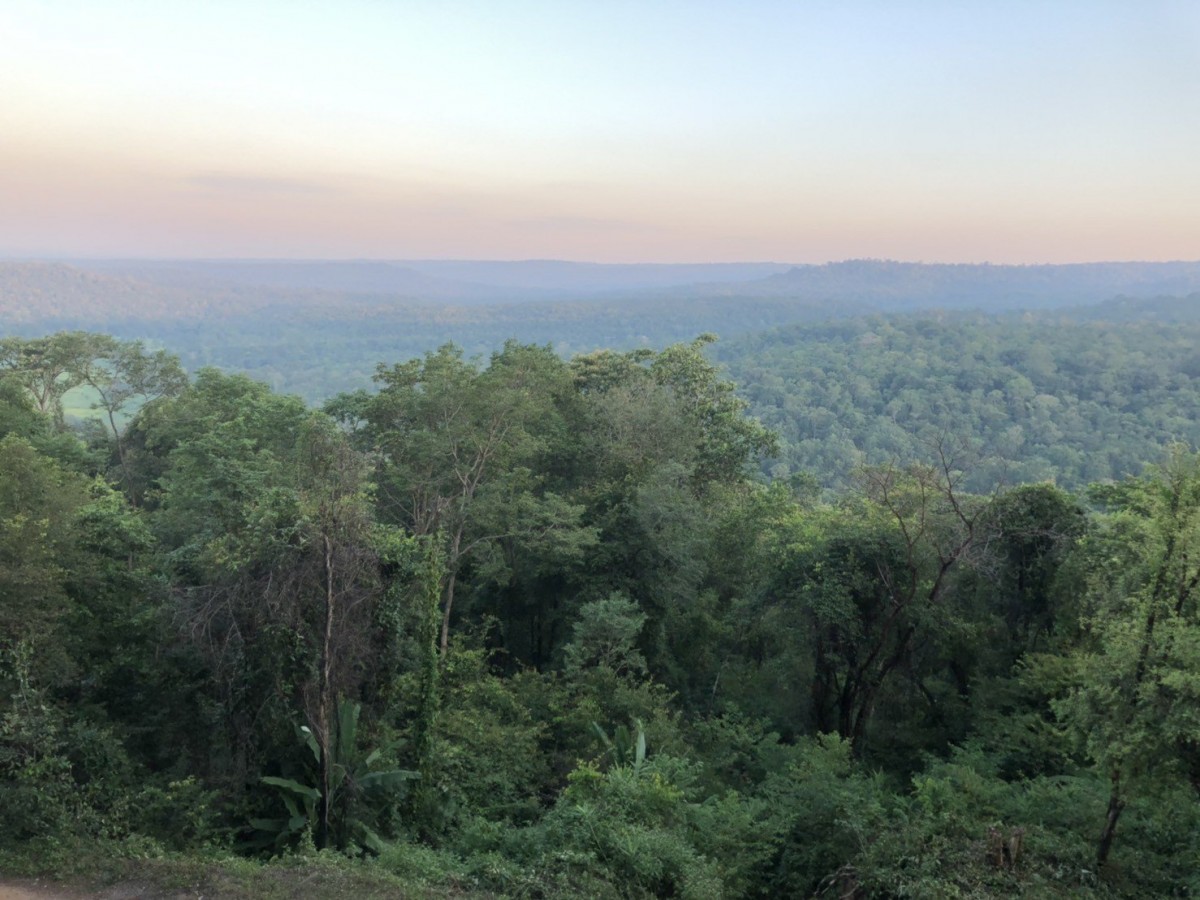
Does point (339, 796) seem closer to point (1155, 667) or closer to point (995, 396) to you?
point (1155, 667)

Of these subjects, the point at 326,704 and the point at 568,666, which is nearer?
the point at 326,704

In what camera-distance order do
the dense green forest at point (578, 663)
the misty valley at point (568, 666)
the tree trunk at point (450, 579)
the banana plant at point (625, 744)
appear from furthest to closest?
the tree trunk at point (450, 579), the banana plant at point (625, 744), the dense green forest at point (578, 663), the misty valley at point (568, 666)

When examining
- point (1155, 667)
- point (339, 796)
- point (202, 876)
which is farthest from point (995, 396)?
point (202, 876)

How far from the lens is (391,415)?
21609mm

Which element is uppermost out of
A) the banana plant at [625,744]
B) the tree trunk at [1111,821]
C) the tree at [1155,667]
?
the tree at [1155,667]

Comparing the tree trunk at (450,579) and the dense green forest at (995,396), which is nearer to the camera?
the tree trunk at (450,579)

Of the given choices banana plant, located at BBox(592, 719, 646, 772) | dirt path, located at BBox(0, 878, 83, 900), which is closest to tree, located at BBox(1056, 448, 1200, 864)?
banana plant, located at BBox(592, 719, 646, 772)

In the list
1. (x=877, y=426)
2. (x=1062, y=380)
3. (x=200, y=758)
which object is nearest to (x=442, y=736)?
(x=200, y=758)

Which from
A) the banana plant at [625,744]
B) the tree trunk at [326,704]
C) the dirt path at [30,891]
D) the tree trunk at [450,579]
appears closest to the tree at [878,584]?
the banana plant at [625,744]

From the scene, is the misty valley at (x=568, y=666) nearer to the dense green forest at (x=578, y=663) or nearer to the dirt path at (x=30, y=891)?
the dense green forest at (x=578, y=663)

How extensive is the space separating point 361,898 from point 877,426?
81895 mm

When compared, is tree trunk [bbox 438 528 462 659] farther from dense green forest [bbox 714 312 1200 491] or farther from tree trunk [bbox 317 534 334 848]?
dense green forest [bbox 714 312 1200 491]

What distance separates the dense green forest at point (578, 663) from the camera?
359 inches

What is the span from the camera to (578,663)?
15508 millimetres
